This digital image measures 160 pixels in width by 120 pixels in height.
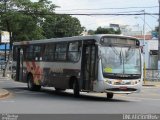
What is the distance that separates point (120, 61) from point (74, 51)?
9.12 feet

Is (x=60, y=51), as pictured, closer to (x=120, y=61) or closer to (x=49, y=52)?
(x=49, y=52)

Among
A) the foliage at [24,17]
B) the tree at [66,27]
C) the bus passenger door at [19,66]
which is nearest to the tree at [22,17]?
the foliage at [24,17]

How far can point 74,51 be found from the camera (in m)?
26.9

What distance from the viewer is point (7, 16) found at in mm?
55500

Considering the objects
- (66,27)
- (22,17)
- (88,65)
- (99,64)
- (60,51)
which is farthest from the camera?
(66,27)

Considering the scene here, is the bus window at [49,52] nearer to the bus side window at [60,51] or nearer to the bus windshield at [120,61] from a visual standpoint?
the bus side window at [60,51]

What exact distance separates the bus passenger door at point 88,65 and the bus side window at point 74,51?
1.85 ft

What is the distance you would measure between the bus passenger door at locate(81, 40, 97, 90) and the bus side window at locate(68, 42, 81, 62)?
0.56 m

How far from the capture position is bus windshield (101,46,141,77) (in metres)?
25.0

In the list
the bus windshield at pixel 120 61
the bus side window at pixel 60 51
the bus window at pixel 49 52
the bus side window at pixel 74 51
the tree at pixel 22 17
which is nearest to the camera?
the bus windshield at pixel 120 61

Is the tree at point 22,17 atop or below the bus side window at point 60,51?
atop

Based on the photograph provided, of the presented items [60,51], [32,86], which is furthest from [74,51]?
[32,86]

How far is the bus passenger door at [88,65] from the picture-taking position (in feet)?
83.1

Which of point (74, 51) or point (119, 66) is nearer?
point (119, 66)
